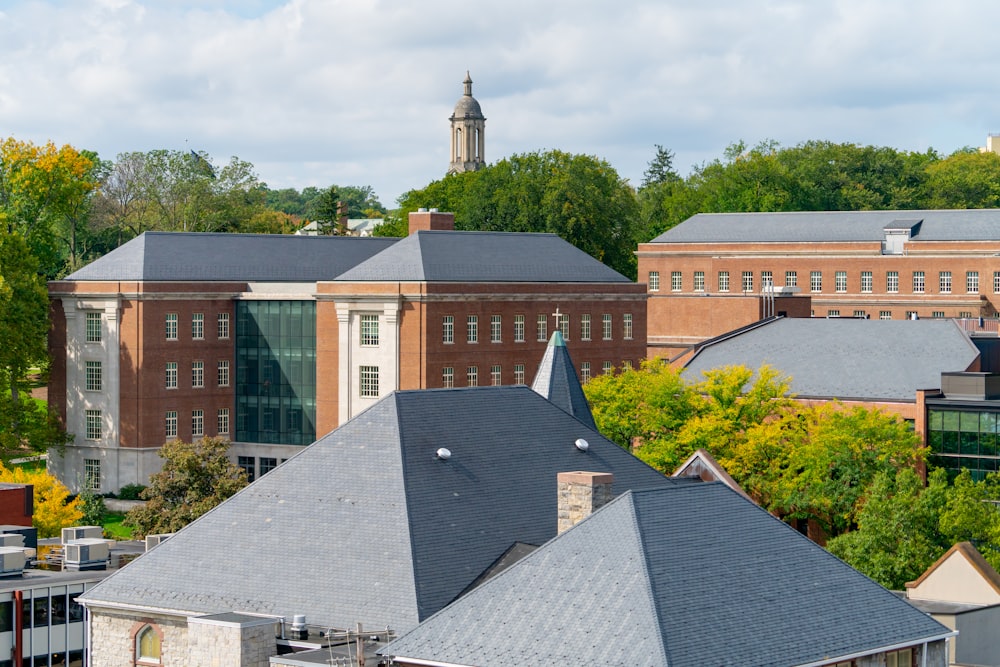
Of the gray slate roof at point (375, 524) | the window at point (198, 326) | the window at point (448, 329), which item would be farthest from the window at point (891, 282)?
the gray slate roof at point (375, 524)

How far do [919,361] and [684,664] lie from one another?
52.5m

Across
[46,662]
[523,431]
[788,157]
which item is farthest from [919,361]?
[788,157]

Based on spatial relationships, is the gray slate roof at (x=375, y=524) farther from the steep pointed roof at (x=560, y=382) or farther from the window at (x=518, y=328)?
the window at (x=518, y=328)

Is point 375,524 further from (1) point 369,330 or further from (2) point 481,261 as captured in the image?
(2) point 481,261

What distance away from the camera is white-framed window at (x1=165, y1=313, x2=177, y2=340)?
102 metres

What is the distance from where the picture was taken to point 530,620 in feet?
117

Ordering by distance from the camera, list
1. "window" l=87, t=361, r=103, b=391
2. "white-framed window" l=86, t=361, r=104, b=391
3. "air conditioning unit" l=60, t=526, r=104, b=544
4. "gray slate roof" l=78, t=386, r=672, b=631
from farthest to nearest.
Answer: "window" l=87, t=361, r=103, b=391 < "white-framed window" l=86, t=361, r=104, b=391 < "air conditioning unit" l=60, t=526, r=104, b=544 < "gray slate roof" l=78, t=386, r=672, b=631

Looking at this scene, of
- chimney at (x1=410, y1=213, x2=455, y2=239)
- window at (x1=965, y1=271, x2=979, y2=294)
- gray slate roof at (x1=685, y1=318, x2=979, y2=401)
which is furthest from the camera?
window at (x1=965, y1=271, x2=979, y2=294)

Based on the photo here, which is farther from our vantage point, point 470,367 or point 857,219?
point 857,219

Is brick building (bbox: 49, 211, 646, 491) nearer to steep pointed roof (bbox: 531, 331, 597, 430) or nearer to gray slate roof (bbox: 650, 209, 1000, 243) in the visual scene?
steep pointed roof (bbox: 531, 331, 597, 430)

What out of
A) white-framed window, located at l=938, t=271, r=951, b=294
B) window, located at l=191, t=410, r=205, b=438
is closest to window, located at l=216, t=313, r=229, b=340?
window, located at l=191, t=410, r=205, b=438

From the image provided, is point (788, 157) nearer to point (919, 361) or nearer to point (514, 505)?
point (919, 361)

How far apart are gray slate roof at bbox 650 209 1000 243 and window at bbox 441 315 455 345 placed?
1889 inches

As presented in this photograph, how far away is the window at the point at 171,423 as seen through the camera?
101625mm
